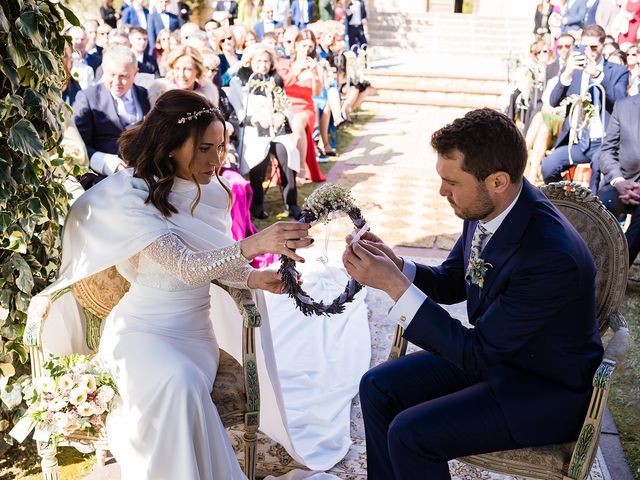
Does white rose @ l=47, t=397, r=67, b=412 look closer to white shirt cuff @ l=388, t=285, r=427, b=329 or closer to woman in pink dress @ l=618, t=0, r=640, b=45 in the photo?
white shirt cuff @ l=388, t=285, r=427, b=329

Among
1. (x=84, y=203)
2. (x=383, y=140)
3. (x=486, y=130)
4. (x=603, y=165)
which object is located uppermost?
(x=486, y=130)

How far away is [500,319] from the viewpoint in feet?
7.95

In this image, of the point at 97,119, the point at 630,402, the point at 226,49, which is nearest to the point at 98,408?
the point at 630,402

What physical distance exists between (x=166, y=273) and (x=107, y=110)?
3008 millimetres

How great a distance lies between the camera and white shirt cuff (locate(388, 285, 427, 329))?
8.22 feet

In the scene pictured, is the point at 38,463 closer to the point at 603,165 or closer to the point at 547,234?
the point at 547,234

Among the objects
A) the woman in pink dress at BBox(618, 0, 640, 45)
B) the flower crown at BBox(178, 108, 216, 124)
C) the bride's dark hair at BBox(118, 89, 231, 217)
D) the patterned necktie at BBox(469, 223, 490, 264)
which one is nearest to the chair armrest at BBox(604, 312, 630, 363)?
the patterned necktie at BBox(469, 223, 490, 264)

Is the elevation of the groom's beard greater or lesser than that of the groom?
greater

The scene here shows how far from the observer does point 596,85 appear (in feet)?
24.8

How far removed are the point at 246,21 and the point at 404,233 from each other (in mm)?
8473

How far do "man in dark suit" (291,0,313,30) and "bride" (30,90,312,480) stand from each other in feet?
44.8

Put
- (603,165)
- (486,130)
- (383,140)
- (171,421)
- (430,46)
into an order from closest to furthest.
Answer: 1. (486,130)
2. (171,421)
3. (603,165)
4. (383,140)
5. (430,46)

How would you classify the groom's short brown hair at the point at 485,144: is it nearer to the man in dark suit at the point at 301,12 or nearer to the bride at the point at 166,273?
the bride at the point at 166,273

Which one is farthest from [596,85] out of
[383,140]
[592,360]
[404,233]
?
[592,360]
